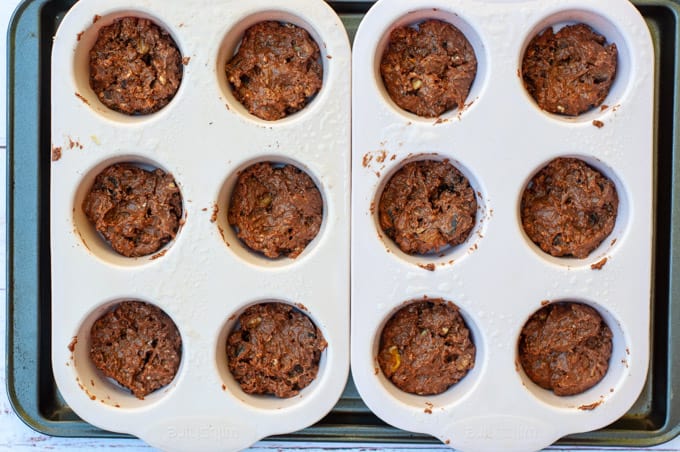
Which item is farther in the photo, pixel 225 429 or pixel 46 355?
pixel 46 355

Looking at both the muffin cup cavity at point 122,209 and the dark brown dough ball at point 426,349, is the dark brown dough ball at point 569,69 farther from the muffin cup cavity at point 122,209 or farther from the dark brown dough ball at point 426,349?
the muffin cup cavity at point 122,209

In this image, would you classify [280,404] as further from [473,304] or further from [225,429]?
[473,304]

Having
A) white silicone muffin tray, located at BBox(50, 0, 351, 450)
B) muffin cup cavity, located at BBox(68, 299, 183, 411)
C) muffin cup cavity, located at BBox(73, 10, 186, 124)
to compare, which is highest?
muffin cup cavity, located at BBox(73, 10, 186, 124)

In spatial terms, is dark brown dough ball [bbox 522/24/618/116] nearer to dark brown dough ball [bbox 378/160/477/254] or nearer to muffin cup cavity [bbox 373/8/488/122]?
muffin cup cavity [bbox 373/8/488/122]

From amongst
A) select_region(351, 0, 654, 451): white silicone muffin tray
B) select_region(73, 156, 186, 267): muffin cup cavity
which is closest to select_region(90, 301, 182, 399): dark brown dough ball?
select_region(73, 156, 186, 267): muffin cup cavity

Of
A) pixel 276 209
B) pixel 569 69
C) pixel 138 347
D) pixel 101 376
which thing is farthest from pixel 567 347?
pixel 101 376

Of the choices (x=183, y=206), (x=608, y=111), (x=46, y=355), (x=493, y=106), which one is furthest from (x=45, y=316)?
(x=608, y=111)
